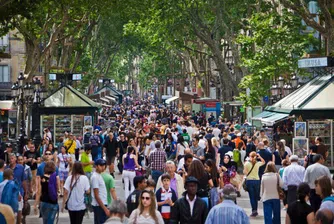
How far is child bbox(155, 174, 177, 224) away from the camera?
1289 centimetres

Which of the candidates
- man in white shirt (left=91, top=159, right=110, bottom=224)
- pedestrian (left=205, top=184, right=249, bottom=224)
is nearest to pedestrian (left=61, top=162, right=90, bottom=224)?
man in white shirt (left=91, top=159, right=110, bottom=224)

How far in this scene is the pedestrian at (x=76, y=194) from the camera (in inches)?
543

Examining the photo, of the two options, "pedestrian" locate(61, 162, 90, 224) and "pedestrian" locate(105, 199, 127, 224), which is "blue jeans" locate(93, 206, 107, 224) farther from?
"pedestrian" locate(105, 199, 127, 224)

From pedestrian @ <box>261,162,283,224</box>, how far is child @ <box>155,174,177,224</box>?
3011mm

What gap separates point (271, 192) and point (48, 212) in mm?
3712

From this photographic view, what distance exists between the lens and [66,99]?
38781mm

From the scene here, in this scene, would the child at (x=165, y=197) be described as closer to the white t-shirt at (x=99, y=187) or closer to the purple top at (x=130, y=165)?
the white t-shirt at (x=99, y=187)

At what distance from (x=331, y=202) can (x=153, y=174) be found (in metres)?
8.43

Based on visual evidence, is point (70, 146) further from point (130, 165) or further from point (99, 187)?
point (99, 187)

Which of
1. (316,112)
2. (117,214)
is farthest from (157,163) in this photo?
(117,214)

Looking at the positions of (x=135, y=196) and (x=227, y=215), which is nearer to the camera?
(x=227, y=215)

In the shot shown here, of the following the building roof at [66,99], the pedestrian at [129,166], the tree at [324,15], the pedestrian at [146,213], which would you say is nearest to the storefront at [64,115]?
the building roof at [66,99]

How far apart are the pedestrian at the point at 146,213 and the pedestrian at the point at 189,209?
0.80m

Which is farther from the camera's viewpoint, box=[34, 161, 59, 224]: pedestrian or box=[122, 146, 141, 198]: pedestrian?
box=[122, 146, 141, 198]: pedestrian
